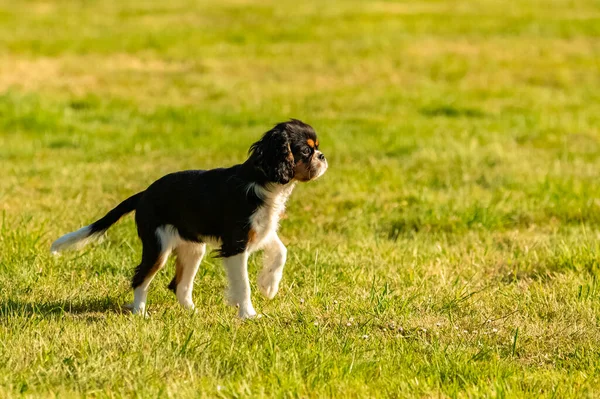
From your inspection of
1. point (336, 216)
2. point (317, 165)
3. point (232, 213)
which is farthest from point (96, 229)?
point (336, 216)

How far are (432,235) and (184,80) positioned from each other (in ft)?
37.6

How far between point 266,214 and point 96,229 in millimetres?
1183

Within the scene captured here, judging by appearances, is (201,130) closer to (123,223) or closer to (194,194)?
(123,223)

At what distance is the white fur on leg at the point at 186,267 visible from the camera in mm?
5871

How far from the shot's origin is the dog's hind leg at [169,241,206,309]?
5.87m

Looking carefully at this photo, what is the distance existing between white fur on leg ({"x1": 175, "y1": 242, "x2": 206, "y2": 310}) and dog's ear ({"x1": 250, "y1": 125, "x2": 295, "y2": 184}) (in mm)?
719

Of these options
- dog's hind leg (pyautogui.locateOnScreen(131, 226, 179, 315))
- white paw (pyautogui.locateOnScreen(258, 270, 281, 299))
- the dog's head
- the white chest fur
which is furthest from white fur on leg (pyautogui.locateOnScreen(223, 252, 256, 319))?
the dog's head

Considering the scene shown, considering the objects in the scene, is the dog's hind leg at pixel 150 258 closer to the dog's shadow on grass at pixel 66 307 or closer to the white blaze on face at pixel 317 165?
the dog's shadow on grass at pixel 66 307

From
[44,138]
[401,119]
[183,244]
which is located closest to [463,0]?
[401,119]

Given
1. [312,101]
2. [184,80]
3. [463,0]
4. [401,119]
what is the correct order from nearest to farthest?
[401,119] → [312,101] → [184,80] → [463,0]

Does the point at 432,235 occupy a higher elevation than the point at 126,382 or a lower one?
lower

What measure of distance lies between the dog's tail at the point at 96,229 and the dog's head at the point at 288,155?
0.93 metres

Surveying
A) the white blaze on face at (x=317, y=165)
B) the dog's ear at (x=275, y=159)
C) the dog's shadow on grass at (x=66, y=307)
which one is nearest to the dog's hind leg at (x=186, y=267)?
the dog's shadow on grass at (x=66, y=307)

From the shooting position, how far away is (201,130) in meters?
13.4
